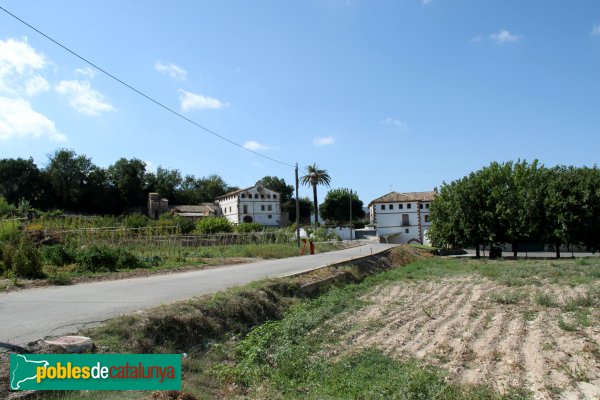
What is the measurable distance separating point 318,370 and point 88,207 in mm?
79385

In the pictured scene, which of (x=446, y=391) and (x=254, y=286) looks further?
(x=254, y=286)

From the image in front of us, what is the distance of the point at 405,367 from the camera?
770cm

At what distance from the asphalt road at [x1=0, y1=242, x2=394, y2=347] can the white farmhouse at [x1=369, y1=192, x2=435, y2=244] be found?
65.8m

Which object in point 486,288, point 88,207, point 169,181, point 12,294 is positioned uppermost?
point 169,181

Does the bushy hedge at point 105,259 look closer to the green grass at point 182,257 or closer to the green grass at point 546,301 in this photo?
the green grass at point 182,257

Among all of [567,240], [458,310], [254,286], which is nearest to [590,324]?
[458,310]

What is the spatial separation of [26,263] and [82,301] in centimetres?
488

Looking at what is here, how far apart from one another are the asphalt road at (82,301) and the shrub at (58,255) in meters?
3.58

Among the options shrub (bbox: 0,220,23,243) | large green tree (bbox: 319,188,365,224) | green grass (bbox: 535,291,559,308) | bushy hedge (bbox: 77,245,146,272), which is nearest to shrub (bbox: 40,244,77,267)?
bushy hedge (bbox: 77,245,146,272)

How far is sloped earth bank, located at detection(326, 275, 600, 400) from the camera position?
725cm

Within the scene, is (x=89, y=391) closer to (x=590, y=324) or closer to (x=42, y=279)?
(x=42, y=279)

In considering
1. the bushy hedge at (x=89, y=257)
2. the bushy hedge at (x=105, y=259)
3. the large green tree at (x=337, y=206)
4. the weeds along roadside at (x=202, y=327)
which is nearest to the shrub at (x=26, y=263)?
the bushy hedge at (x=89, y=257)

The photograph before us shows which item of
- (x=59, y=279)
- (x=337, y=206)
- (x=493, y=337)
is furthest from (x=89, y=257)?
(x=337, y=206)

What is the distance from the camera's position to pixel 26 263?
1367 centimetres
